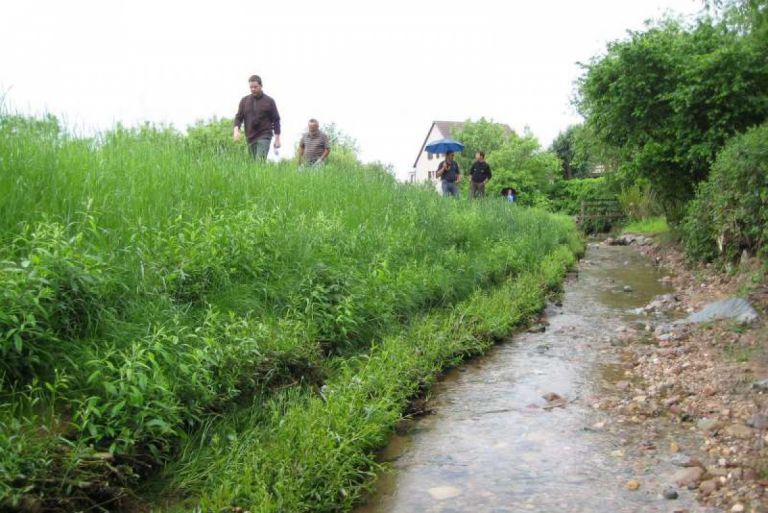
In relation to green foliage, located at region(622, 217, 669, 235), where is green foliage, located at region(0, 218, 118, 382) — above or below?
above

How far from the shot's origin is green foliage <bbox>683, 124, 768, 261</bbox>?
8477 mm

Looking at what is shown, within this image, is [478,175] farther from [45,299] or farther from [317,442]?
[45,299]

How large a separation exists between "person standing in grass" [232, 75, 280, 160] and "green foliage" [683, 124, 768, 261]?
6.91 m

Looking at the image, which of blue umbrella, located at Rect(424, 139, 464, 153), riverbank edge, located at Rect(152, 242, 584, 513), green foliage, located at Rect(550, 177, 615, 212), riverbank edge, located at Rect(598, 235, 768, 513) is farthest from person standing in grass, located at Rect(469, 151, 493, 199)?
green foliage, located at Rect(550, 177, 615, 212)

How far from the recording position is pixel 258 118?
32.0 ft

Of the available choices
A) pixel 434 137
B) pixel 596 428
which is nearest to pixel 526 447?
pixel 596 428

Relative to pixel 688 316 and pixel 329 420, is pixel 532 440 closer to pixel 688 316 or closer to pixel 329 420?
pixel 329 420

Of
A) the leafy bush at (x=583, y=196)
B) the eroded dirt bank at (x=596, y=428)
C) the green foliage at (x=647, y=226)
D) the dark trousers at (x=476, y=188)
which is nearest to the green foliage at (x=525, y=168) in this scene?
the leafy bush at (x=583, y=196)

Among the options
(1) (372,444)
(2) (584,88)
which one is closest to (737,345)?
(1) (372,444)

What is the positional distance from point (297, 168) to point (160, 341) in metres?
5.32

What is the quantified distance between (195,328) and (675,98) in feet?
42.0

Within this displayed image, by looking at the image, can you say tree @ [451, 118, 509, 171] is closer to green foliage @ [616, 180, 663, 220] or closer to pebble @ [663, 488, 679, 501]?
green foliage @ [616, 180, 663, 220]

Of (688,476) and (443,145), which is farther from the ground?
(443,145)

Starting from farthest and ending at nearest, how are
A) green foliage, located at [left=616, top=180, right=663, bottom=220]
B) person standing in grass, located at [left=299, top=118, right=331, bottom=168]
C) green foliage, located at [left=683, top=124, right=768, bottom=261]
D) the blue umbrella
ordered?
the blue umbrella < green foliage, located at [left=616, top=180, right=663, bottom=220] < person standing in grass, located at [left=299, top=118, right=331, bottom=168] < green foliage, located at [left=683, top=124, right=768, bottom=261]
